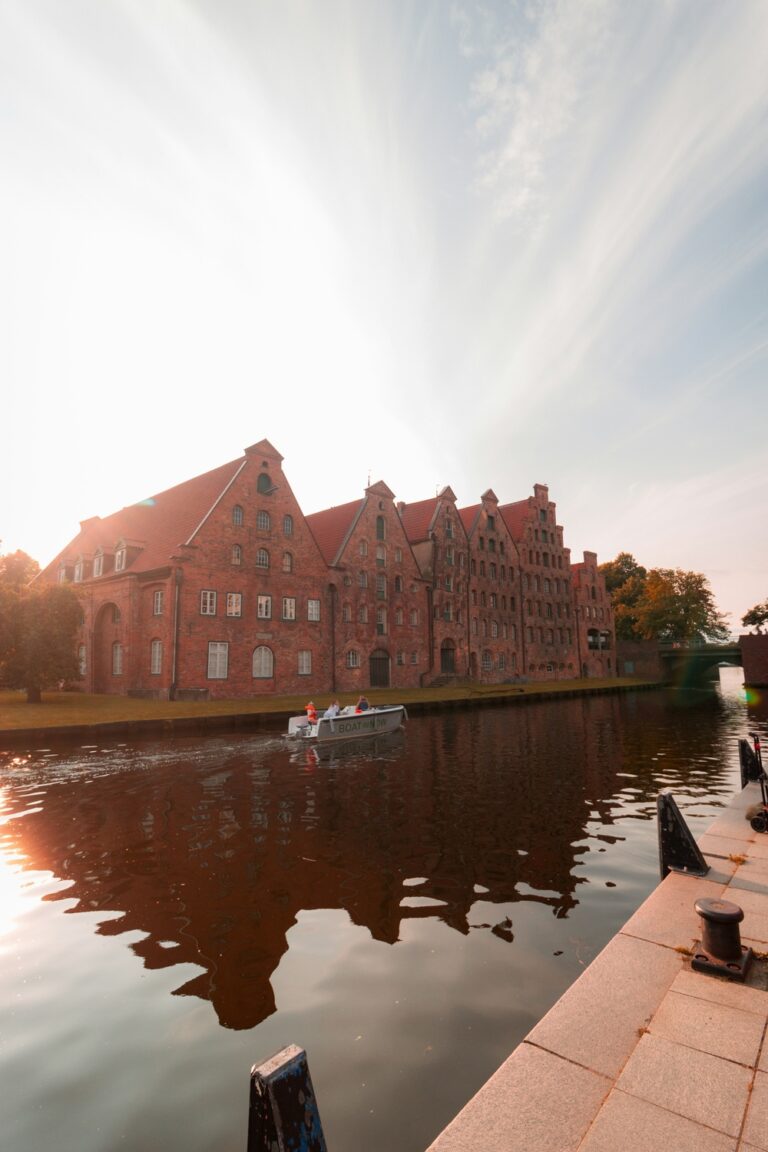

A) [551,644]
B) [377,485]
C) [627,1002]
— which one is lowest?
[627,1002]

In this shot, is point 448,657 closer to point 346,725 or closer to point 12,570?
point 346,725

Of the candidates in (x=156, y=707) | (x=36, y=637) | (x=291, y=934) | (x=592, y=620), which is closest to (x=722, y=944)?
(x=291, y=934)

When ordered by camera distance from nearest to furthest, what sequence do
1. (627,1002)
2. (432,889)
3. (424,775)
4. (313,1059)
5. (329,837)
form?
(627,1002) < (313,1059) < (432,889) < (329,837) < (424,775)

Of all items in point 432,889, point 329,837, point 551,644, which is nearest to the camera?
point 432,889

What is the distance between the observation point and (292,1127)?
7.80 feet

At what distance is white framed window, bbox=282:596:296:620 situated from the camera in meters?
38.1

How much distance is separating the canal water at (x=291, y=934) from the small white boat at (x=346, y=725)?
17.9 ft

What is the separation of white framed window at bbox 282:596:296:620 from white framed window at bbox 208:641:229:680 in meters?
4.82

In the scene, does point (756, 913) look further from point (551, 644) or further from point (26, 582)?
point (551, 644)

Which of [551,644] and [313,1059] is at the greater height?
[551,644]

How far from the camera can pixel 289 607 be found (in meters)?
38.5

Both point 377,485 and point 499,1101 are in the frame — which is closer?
point 499,1101

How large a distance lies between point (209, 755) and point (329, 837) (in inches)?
378

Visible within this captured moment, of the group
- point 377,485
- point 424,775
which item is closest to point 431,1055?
point 424,775
